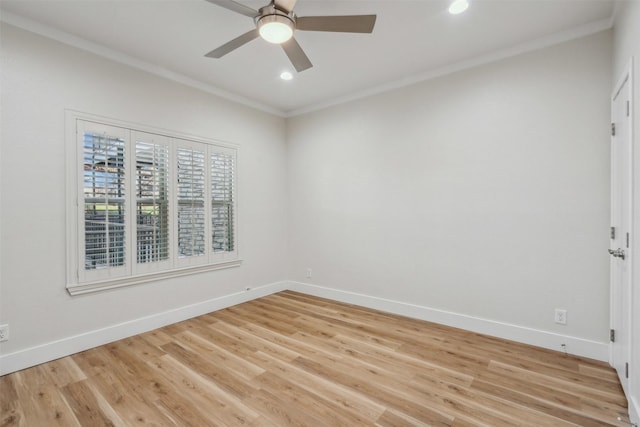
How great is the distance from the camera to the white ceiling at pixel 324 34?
2.38m

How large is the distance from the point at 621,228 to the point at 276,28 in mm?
2877

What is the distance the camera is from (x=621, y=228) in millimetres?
2217

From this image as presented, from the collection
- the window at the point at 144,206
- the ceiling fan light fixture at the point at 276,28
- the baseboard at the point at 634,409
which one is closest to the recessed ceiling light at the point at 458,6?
the ceiling fan light fixture at the point at 276,28

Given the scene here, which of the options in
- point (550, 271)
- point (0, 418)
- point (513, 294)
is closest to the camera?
point (0, 418)

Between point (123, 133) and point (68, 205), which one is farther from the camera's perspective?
point (123, 133)

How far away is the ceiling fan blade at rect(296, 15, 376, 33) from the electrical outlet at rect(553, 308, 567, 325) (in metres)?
2.94

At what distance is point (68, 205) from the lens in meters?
2.74

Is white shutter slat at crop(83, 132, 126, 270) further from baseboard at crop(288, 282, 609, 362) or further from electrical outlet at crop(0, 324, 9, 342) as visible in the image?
baseboard at crop(288, 282, 609, 362)

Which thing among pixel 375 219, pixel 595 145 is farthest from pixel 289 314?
pixel 595 145

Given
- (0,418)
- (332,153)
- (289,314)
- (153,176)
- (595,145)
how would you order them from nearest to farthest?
(0,418)
(595,145)
(153,176)
(289,314)
(332,153)

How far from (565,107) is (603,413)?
95.4 inches

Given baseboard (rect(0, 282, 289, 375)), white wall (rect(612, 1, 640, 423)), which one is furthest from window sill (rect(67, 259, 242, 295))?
white wall (rect(612, 1, 640, 423))

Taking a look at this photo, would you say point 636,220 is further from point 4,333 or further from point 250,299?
point 4,333

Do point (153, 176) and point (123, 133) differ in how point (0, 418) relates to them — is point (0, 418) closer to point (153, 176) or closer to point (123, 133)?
point (153, 176)
